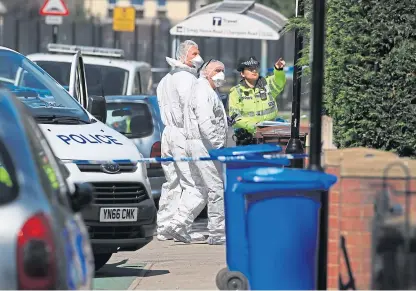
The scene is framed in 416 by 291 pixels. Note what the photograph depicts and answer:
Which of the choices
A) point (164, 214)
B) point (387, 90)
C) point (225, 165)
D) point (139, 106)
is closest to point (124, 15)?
point (139, 106)

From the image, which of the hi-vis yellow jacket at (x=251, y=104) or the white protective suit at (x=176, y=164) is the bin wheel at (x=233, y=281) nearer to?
the white protective suit at (x=176, y=164)

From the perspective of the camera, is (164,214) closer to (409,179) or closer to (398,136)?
(398,136)

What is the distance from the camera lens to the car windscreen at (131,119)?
15.8 metres

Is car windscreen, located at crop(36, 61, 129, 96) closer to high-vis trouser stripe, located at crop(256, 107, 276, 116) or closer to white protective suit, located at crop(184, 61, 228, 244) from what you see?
high-vis trouser stripe, located at crop(256, 107, 276, 116)

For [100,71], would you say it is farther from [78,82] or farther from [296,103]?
[296,103]

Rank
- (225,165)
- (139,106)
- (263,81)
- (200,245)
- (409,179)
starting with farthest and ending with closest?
(139,106) → (263,81) → (200,245) → (225,165) → (409,179)

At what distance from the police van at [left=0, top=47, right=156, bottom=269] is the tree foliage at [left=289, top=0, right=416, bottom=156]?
2.02 metres

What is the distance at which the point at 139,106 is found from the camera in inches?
631

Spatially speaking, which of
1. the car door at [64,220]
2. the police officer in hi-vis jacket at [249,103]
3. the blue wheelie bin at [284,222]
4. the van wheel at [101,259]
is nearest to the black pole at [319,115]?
the blue wheelie bin at [284,222]

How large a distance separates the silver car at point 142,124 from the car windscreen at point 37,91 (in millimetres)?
3815

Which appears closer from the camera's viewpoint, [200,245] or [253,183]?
[253,183]

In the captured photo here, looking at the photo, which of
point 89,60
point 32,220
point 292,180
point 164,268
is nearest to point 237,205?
point 292,180

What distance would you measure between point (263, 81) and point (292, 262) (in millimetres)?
7550

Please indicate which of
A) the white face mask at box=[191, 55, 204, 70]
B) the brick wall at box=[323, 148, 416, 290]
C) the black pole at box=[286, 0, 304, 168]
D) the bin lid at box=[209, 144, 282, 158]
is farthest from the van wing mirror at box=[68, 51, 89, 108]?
the brick wall at box=[323, 148, 416, 290]
